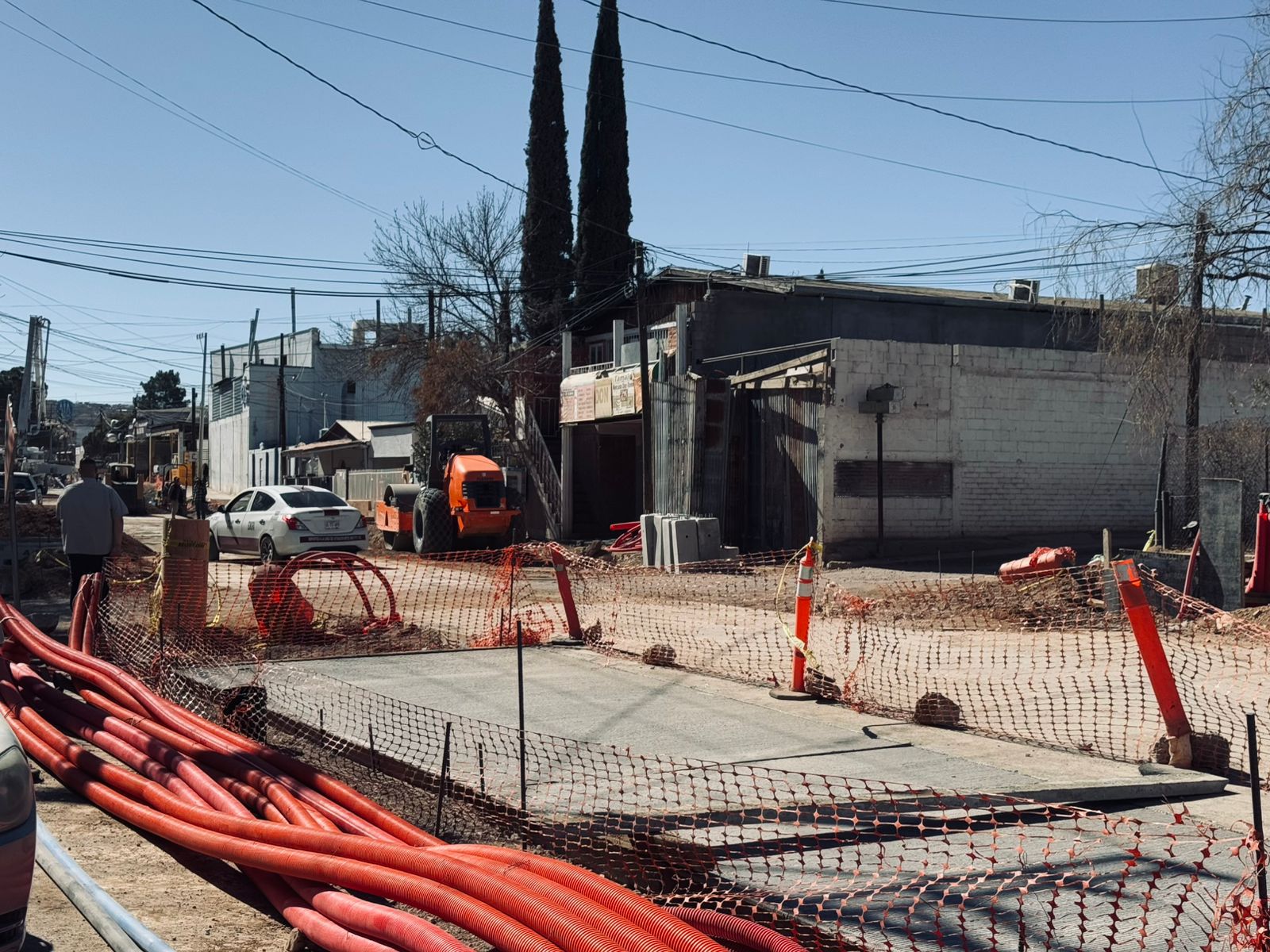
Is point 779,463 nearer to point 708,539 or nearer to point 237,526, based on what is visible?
point 708,539

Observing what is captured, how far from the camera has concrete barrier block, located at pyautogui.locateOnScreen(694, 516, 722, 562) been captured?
23.4m

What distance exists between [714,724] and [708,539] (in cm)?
1490

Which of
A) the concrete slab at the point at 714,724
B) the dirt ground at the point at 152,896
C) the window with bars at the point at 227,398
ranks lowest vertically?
the dirt ground at the point at 152,896

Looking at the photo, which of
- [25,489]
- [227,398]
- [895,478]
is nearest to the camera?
[895,478]

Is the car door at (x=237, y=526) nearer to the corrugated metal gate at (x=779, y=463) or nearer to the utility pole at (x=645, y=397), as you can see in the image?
the utility pole at (x=645, y=397)

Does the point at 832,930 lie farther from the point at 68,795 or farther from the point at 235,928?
the point at 68,795

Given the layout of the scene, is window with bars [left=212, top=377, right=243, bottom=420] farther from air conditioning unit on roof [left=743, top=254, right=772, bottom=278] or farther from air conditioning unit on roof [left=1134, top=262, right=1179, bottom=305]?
air conditioning unit on roof [left=1134, top=262, right=1179, bottom=305]

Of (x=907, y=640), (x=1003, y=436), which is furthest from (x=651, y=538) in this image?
(x=907, y=640)

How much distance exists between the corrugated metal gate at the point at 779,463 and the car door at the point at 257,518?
9.59m

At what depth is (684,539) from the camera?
23328 millimetres

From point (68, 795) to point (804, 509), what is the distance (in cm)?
1909

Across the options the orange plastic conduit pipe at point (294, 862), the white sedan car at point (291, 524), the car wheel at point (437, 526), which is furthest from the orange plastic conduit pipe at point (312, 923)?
the car wheel at point (437, 526)

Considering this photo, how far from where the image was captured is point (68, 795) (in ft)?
22.7

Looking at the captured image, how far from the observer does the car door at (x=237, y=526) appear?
81.1 ft
